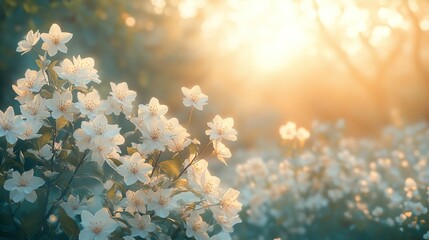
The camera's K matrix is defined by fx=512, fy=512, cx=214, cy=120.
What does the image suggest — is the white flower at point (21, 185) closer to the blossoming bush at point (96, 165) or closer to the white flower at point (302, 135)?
the blossoming bush at point (96, 165)

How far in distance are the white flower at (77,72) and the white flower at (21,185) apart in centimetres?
39

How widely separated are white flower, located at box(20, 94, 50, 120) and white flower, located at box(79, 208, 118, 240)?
0.43m

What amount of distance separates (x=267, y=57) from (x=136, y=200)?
11517 millimetres

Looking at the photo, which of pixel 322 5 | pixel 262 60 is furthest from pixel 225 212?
pixel 262 60

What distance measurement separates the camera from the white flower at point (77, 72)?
2061 mm

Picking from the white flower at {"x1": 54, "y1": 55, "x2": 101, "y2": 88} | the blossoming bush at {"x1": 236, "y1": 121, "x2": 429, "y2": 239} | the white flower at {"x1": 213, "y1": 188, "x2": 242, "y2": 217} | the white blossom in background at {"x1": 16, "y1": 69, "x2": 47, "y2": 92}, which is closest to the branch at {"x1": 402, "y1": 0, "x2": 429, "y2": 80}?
the blossoming bush at {"x1": 236, "y1": 121, "x2": 429, "y2": 239}

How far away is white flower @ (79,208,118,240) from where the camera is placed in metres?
1.94

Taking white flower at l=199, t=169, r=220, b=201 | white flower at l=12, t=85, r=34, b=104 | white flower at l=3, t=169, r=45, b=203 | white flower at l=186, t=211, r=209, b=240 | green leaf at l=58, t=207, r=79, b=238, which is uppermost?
white flower at l=12, t=85, r=34, b=104

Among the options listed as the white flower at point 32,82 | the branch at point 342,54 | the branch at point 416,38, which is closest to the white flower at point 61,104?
the white flower at point 32,82

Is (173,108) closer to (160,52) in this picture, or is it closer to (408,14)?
(160,52)

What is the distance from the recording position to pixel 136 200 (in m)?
2.07

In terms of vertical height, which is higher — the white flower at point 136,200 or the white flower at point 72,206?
the white flower at point 136,200

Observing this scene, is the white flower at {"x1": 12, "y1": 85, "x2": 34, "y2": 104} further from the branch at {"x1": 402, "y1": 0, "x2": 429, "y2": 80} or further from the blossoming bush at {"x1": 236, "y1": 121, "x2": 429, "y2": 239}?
the branch at {"x1": 402, "y1": 0, "x2": 429, "y2": 80}

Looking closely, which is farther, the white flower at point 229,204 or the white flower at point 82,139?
the white flower at point 229,204
